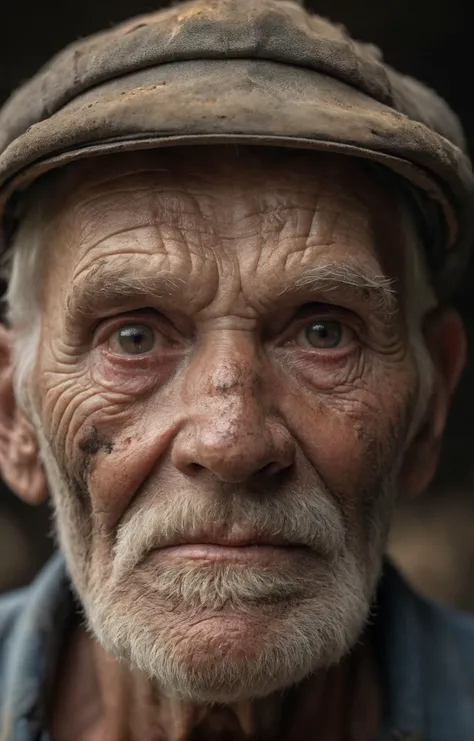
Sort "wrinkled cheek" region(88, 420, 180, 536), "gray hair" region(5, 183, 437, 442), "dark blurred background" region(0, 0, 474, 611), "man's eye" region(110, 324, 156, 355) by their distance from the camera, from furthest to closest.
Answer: "dark blurred background" region(0, 0, 474, 611) < "gray hair" region(5, 183, 437, 442) < "man's eye" region(110, 324, 156, 355) < "wrinkled cheek" region(88, 420, 180, 536)

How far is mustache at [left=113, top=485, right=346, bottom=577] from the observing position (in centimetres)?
159

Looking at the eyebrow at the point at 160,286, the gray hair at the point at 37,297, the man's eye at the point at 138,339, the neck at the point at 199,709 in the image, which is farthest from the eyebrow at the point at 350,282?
the neck at the point at 199,709

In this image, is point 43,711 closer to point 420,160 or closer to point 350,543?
point 350,543

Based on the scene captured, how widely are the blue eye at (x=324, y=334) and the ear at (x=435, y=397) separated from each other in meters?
0.40

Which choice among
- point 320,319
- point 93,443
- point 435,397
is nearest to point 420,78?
point 435,397

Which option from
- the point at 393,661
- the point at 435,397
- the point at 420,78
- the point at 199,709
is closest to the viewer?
the point at 199,709

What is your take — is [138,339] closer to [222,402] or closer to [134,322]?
[134,322]

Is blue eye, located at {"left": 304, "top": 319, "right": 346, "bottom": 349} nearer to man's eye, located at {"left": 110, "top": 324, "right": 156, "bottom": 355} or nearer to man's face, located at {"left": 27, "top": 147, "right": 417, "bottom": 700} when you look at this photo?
man's face, located at {"left": 27, "top": 147, "right": 417, "bottom": 700}

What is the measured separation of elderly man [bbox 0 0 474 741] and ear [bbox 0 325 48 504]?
0.08 m

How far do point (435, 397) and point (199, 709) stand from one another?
35.5 inches

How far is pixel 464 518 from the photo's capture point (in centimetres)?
419

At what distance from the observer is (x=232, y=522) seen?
159 cm

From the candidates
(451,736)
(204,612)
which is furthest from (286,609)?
(451,736)

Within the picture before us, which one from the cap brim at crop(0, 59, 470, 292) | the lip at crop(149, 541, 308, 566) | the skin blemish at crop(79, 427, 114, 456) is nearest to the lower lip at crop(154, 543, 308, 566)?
the lip at crop(149, 541, 308, 566)
